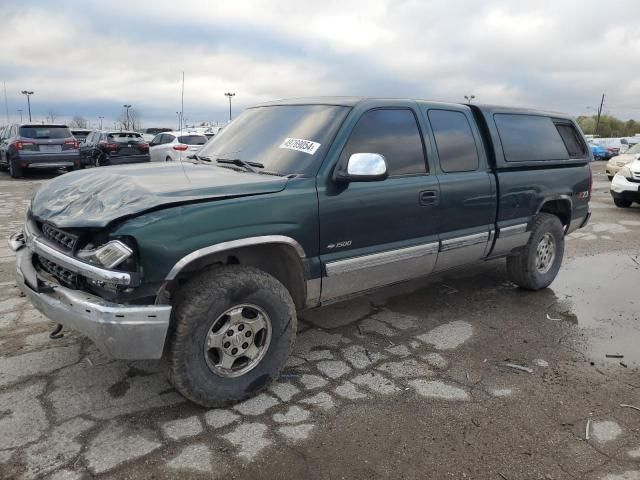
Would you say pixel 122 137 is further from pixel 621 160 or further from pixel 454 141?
pixel 621 160

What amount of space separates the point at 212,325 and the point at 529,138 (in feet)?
12.5

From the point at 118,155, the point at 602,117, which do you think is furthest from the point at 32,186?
the point at 602,117

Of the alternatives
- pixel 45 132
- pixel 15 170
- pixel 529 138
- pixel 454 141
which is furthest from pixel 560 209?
pixel 15 170

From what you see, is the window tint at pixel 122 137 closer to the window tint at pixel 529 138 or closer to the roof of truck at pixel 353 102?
the roof of truck at pixel 353 102

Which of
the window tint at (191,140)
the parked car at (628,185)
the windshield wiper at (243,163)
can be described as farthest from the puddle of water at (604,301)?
the window tint at (191,140)

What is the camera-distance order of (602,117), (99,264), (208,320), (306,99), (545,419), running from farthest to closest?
(602,117), (306,99), (545,419), (208,320), (99,264)

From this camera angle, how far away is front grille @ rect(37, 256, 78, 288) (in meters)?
2.89

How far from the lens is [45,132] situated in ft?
51.9

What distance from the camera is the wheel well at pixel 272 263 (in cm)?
304

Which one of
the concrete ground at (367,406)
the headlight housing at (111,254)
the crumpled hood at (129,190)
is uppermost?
the crumpled hood at (129,190)

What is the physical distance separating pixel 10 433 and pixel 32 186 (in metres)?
13.1

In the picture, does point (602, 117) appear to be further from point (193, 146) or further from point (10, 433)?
point (10, 433)

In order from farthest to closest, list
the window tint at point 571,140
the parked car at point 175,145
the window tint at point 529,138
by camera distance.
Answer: the parked car at point 175,145 → the window tint at point 571,140 → the window tint at point 529,138

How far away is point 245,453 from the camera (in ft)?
8.75
